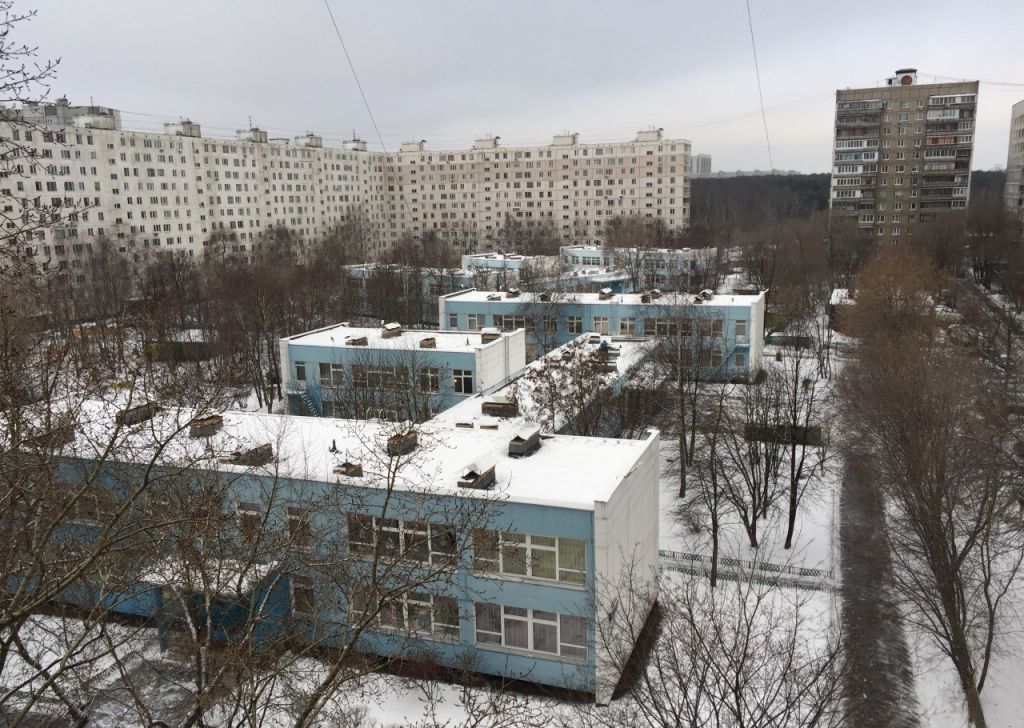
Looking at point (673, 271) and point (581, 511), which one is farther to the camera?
point (673, 271)

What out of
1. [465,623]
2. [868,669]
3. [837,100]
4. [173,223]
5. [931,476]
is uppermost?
[837,100]

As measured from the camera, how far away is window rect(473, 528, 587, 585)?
40.8 feet

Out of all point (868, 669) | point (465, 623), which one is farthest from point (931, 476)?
point (465, 623)

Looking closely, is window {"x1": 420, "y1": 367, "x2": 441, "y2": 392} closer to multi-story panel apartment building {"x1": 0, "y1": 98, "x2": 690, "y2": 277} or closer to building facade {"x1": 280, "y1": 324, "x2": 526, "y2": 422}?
building facade {"x1": 280, "y1": 324, "x2": 526, "y2": 422}

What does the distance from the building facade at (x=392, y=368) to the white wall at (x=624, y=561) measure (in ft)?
27.5

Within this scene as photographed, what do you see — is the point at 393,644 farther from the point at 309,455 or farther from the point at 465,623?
the point at 309,455

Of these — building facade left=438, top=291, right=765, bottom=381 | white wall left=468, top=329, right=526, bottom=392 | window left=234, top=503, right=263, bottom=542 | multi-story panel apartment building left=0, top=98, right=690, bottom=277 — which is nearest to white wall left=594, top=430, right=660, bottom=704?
window left=234, top=503, right=263, bottom=542

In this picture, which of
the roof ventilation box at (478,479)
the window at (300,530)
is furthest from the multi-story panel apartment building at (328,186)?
the roof ventilation box at (478,479)

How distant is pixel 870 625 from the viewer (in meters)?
15.1

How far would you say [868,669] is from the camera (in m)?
13.4

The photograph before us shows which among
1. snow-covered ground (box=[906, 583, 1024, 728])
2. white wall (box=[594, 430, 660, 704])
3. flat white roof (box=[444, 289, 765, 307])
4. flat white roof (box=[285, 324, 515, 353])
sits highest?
flat white roof (box=[444, 289, 765, 307])

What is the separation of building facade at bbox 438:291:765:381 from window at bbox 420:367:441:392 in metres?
7.66

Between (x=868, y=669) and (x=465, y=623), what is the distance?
689cm

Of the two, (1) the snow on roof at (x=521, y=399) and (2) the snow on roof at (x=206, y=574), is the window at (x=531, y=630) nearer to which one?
(1) the snow on roof at (x=521, y=399)
